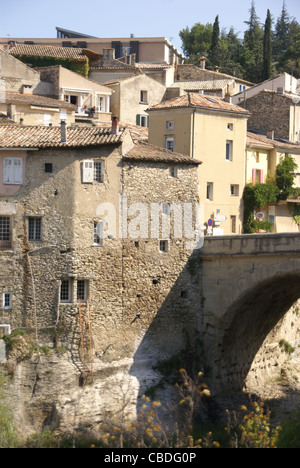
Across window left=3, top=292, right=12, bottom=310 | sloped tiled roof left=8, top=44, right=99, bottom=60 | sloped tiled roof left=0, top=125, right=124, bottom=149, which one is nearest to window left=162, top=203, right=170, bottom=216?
sloped tiled roof left=0, top=125, right=124, bottom=149

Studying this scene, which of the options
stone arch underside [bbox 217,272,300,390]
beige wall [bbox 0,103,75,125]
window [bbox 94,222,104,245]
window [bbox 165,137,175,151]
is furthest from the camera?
beige wall [bbox 0,103,75,125]

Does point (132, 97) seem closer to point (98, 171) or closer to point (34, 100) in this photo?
point (34, 100)

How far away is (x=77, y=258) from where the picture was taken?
40812 millimetres

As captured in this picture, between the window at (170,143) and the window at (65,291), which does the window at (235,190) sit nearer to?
the window at (170,143)

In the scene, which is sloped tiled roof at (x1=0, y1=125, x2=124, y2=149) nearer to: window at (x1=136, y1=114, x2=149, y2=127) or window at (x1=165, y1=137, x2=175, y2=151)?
window at (x1=165, y1=137, x2=175, y2=151)

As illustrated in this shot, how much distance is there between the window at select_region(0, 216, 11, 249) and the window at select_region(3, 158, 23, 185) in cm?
163

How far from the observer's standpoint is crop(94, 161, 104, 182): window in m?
41.2

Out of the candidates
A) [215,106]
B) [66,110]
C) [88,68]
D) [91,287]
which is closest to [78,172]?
[91,287]

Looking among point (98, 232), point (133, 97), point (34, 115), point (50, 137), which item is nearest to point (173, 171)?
point (98, 232)

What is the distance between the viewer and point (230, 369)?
1777 inches

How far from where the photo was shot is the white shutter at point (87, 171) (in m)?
40.7

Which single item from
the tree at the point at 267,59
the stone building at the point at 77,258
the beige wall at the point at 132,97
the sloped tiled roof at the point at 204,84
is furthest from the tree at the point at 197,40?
the stone building at the point at 77,258

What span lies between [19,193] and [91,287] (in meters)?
5.22

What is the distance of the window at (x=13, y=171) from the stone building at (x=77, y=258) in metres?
0.04
